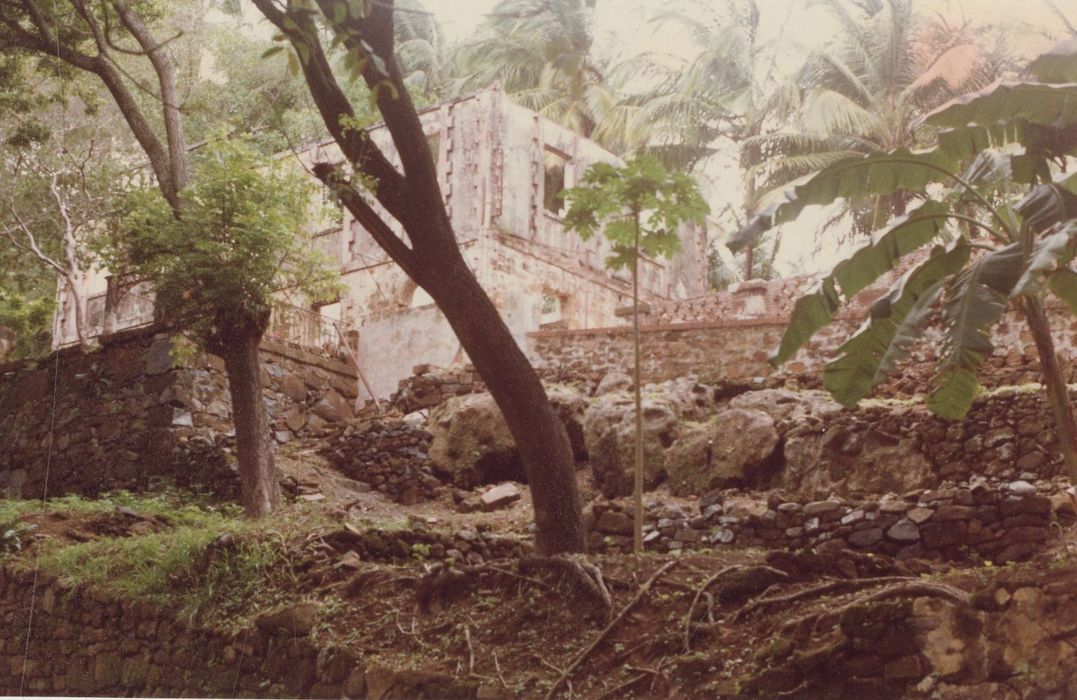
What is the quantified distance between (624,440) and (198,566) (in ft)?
9.00

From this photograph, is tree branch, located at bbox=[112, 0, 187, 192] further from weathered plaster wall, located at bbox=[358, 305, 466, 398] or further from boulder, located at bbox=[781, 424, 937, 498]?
boulder, located at bbox=[781, 424, 937, 498]

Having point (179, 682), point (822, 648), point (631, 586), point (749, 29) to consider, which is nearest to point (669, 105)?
point (749, 29)

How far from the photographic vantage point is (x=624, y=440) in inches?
287

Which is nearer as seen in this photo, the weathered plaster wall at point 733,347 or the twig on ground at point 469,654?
the twig on ground at point 469,654

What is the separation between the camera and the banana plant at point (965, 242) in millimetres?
3945

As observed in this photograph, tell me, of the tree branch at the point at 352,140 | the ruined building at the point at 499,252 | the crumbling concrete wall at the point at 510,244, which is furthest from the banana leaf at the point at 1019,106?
the crumbling concrete wall at the point at 510,244

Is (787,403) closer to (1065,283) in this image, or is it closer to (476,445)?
(476,445)

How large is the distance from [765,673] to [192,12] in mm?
6813

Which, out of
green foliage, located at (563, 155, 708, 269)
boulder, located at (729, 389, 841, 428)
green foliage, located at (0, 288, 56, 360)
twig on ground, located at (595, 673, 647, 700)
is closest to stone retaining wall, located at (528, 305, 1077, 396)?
boulder, located at (729, 389, 841, 428)

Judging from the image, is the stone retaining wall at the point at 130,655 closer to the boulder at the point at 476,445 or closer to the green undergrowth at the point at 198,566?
the green undergrowth at the point at 198,566

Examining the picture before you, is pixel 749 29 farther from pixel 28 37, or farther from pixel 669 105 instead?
pixel 28 37

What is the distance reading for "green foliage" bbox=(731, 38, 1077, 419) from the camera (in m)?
3.95

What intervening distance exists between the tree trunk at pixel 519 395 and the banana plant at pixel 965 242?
3.95ft

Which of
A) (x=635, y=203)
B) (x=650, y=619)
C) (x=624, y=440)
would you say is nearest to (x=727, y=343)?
(x=624, y=440)
